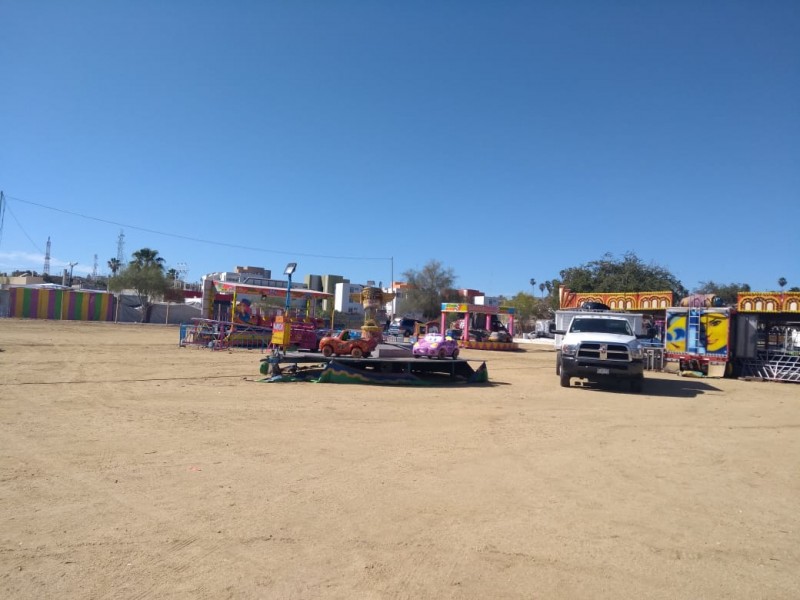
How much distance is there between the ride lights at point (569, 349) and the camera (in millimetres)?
15516

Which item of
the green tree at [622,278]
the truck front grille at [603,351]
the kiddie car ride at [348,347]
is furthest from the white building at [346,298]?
the truck front grille at [603,351]

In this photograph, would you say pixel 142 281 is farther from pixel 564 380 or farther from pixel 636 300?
pixel 564 380

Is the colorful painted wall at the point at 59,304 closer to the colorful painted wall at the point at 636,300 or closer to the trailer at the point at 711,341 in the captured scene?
the colorful painted wall at the point at 636,300

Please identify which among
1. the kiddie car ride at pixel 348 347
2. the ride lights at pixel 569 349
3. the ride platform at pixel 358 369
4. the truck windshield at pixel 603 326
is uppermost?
the truck windshield at pixel 603 326

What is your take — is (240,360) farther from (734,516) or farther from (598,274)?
(598,274)

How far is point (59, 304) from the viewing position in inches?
2007

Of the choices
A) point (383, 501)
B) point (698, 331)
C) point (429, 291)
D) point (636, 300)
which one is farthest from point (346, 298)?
point (383, 501)

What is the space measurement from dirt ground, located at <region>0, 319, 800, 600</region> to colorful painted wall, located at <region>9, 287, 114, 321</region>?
46.0m

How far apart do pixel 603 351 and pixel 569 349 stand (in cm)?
95

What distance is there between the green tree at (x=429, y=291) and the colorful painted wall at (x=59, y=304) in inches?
1424

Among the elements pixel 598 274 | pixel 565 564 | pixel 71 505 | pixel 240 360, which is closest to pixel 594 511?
pixel 565 564

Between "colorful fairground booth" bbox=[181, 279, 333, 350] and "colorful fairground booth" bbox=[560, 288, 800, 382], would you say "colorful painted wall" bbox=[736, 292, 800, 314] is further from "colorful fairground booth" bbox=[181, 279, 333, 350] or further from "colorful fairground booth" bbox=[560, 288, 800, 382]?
"colorful fairground booth" bbox=[181, 279, 333, 350]

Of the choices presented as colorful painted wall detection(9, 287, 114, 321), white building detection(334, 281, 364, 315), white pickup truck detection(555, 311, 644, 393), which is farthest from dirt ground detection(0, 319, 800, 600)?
white building detection(334, 281, 364, 315)

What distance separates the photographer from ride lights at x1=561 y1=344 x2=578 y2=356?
50.9 ft
